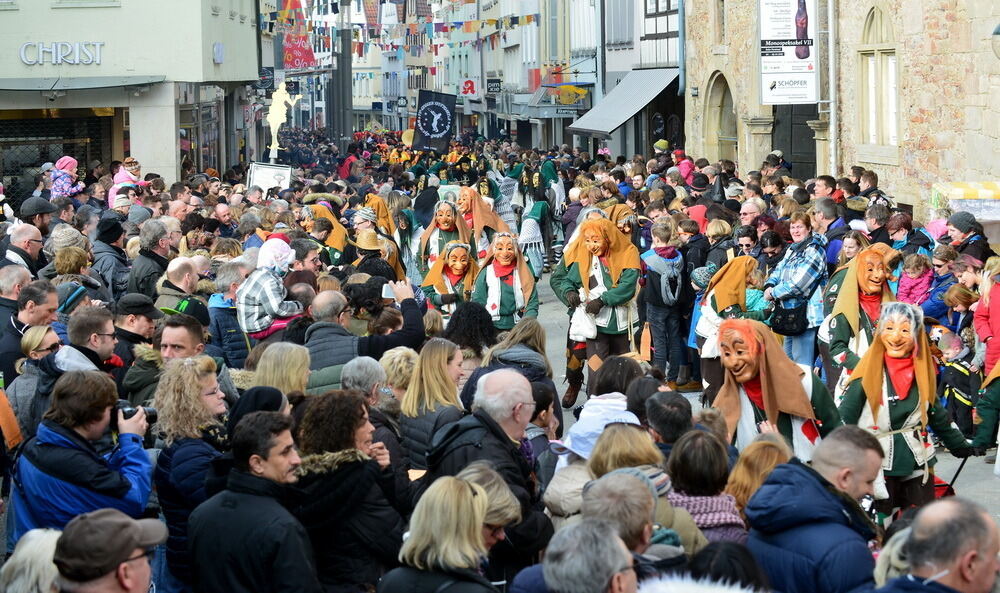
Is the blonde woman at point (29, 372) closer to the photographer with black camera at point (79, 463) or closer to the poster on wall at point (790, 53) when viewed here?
the photographer with black camera at point (79, 463)

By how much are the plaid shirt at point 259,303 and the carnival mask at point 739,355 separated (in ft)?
10.7

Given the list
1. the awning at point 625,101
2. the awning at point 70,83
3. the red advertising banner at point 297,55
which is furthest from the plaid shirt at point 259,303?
the red advertising banner at point 297,55

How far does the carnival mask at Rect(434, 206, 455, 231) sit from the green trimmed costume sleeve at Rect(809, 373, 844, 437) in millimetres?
6008

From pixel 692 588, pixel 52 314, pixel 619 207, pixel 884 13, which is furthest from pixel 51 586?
pixel 884 13

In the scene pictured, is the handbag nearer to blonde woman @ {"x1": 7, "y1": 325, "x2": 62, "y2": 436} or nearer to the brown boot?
the brown boot

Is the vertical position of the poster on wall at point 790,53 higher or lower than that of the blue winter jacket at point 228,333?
higher

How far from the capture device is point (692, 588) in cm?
399

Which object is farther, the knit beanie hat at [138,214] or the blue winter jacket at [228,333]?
the knit beanie hat at [138,214]

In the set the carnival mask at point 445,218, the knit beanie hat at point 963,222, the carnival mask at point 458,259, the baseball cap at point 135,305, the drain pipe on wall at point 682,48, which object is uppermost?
the drain pipe on wall at point 682,48

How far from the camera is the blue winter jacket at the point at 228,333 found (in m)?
9.42

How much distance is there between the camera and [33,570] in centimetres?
435

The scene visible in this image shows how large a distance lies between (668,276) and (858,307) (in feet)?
10.9

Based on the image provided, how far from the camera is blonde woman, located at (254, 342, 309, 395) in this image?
6.86 m

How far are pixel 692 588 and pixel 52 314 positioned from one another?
202 inches
